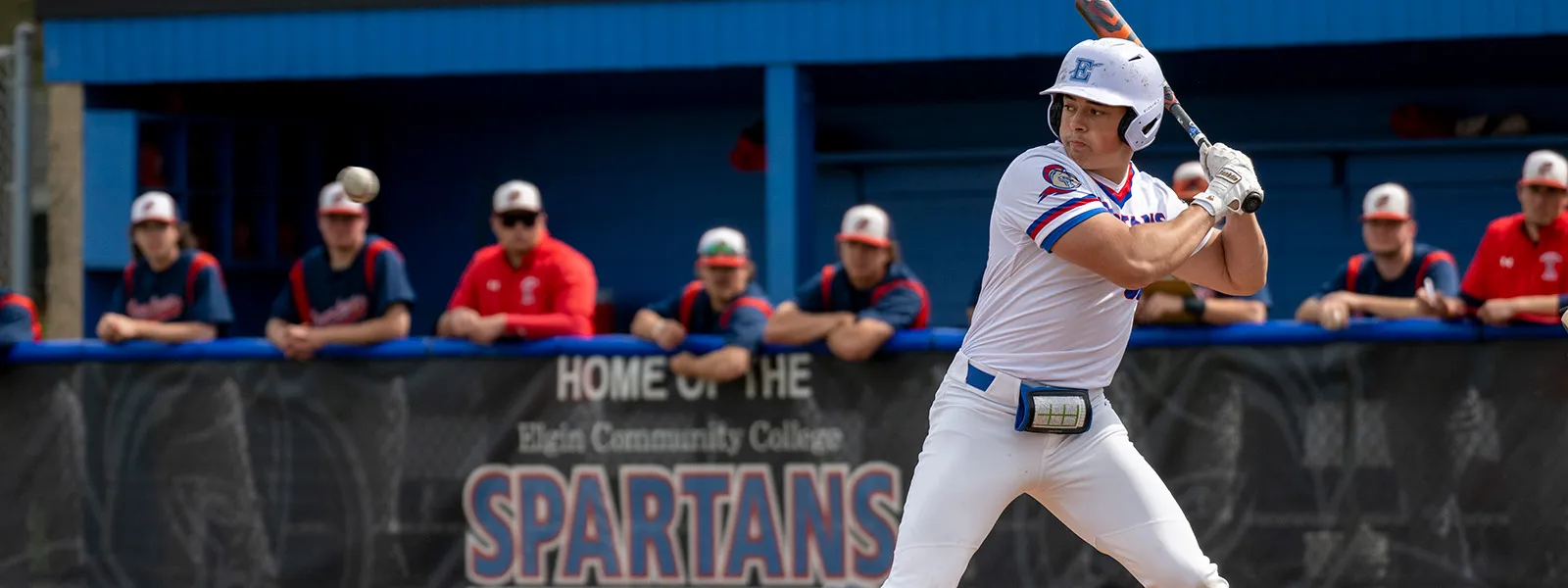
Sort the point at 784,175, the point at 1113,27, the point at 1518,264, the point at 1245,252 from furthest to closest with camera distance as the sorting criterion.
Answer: the point at 784,175
the point at 1518,264
the point at 1113,27
the point at 1245,252

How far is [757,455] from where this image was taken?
690 cm

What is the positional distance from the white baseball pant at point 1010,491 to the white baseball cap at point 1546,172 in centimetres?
373

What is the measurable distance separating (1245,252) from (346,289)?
4097 mm

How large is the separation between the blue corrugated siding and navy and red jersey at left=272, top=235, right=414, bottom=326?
14.3 ft

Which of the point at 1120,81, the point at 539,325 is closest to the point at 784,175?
the point at 539,325

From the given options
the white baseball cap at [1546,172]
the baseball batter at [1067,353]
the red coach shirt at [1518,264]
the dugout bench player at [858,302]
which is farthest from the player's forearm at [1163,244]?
the white baseball cap at [1546,172]

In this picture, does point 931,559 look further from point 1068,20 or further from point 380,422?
point 1068,20

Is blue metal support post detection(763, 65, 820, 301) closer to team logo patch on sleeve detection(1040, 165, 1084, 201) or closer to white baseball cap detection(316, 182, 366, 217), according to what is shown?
white baseball cap detection(316, 182, 366, 217)

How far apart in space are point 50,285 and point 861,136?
5898 millimetres

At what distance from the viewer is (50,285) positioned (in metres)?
13.3

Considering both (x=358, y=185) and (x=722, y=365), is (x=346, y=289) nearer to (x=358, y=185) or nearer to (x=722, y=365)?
(x=722, y=365)

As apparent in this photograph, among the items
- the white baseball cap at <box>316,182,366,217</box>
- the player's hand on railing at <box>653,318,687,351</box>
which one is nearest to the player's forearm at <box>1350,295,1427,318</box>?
the player's hand on railing at <box>653,318,687,351</box>

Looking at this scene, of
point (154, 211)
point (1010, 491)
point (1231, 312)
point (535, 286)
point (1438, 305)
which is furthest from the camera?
point (154, 211)

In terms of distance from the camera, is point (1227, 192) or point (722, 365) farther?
point (722, 365)
